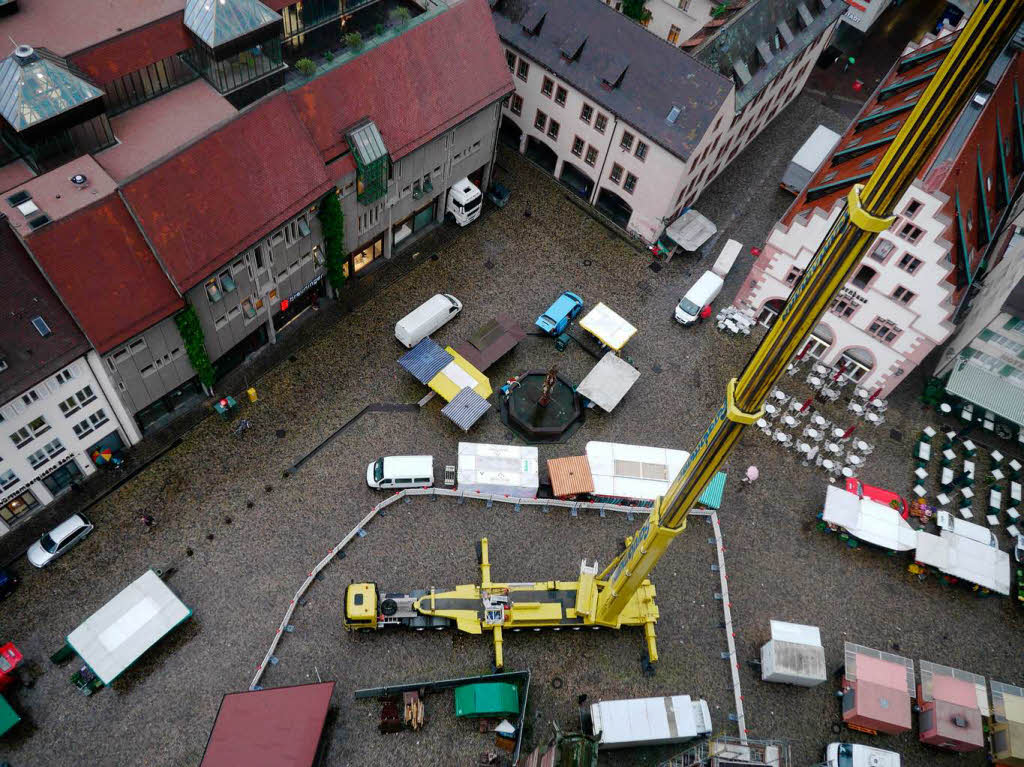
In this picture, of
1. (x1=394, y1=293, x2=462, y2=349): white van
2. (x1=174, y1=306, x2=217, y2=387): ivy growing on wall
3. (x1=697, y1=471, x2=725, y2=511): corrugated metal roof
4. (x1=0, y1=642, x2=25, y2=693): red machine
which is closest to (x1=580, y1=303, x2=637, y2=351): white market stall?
(x1=394, y1=293, x2=462, y2=349): white van

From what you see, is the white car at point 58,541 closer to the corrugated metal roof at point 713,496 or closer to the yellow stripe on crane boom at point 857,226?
the yellow stripe on crane boom at point 857,226

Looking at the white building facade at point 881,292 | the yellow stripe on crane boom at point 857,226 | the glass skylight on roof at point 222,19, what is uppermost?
the yellow stripe on crane boom at point 857,226

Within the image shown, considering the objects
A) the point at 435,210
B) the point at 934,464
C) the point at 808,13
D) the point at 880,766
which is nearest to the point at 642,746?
the point at 880,766

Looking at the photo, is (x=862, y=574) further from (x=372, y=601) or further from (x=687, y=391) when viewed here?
(x=372, y=601)

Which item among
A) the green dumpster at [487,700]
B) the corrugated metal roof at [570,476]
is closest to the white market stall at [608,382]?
the corrugated metal roof at [570,476]

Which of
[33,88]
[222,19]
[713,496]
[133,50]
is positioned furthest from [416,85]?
[713,496]

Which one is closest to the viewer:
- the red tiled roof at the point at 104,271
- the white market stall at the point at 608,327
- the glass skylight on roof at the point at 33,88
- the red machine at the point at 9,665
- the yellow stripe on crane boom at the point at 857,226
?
the yellow stripe on crane boom at the point at 857,226
